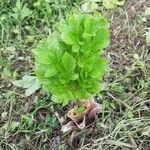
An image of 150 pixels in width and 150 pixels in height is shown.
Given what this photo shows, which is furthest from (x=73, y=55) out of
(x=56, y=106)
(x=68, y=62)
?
(x=56, y=106)

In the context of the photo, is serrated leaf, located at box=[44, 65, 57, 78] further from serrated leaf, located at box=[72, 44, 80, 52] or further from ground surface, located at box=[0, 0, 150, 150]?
ground surface, located at box=[0, 0, 150, 150]

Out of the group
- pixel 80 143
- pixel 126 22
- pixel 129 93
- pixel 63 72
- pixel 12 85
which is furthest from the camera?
pixel 126 22

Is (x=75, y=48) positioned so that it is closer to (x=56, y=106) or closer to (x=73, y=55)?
(x=73, y=55)

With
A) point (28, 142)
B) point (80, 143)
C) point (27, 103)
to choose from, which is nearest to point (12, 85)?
point (27, 103)

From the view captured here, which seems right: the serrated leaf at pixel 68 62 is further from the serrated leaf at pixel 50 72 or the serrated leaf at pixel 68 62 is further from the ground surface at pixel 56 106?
the ground surface at pixel 56 106

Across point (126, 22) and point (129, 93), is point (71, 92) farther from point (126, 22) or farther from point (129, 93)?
point (126, 22)
